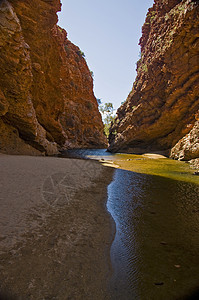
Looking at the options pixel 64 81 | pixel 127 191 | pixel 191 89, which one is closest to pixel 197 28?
pixel 191 89

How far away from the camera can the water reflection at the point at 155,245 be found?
183cm

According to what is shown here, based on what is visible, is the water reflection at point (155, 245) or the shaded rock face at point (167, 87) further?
the shaded rock face at point (167, 87)

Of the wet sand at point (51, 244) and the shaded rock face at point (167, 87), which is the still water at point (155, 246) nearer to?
the wet sand at point (51, 244)

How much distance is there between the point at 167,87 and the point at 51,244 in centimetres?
2249

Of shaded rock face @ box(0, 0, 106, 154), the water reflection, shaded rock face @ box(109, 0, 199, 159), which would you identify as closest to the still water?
the water reflection

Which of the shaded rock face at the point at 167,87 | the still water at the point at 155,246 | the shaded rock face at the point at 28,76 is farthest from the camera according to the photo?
the shaded rock face at the point at 167,87

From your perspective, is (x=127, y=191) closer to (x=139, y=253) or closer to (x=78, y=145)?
(x=139, y=253)

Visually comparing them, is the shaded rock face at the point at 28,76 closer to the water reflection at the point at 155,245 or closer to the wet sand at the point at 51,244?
the wet sand at the point at 51,244

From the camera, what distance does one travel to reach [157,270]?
208cm

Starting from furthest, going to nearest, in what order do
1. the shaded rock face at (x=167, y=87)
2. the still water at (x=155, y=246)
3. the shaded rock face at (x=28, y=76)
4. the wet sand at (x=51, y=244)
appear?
1. the shaded rock face at (x=167, y=87)
2. the shaded rock face at (x=28, y=76)
3. the still water at (x=155, y=246)
4. the wet sand at (x=51, y=244)

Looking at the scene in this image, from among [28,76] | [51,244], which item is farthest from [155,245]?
[28,76]

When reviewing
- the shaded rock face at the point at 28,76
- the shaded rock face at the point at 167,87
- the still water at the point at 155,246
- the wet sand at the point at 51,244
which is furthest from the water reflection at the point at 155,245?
the shaded rock face at the point at 167,87

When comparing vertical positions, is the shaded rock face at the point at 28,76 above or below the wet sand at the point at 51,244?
above

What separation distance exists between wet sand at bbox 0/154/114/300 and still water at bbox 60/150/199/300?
0.24 metres
